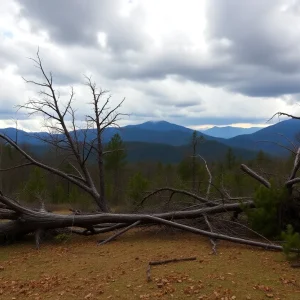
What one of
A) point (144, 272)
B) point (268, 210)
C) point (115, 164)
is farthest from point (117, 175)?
point (144, 272)

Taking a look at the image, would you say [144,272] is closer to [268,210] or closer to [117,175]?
[268,210]

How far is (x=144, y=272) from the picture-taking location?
5.58 metres

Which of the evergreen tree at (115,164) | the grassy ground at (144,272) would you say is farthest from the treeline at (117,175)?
the grassy ground at (144,272)

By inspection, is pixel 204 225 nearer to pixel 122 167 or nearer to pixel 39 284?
pixel 39 284

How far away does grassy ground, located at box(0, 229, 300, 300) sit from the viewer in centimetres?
477

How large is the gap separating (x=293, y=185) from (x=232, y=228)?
1503 millimetres

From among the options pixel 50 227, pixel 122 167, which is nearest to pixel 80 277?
pixel 50 227

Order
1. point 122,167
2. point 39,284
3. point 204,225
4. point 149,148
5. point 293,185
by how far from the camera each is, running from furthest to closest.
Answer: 1. point 149,148
2. point 122,167
3. point 204,225
4. point 293,185
5. point 39,284

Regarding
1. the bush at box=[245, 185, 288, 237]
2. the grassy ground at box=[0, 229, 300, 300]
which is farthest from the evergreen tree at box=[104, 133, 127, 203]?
the bush at box=[245, 185, 288, 237]

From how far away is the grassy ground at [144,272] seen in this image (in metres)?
4.77

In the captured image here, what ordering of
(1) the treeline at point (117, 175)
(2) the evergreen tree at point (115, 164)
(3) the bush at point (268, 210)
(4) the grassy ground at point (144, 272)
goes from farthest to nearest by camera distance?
(2) the evergreen tree at point (115, 164)
(1) the treeline at point (117, 175)
(3) the bush at point (268, 210)
(4) the grassy ground at point (144, 272)

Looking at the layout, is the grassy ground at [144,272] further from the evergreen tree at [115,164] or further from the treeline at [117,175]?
the evergreen tree at [115,164]

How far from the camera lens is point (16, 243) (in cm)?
869

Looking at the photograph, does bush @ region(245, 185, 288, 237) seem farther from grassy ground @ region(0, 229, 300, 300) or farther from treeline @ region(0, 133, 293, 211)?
treeline @ region(0, 133, 293, 211)
